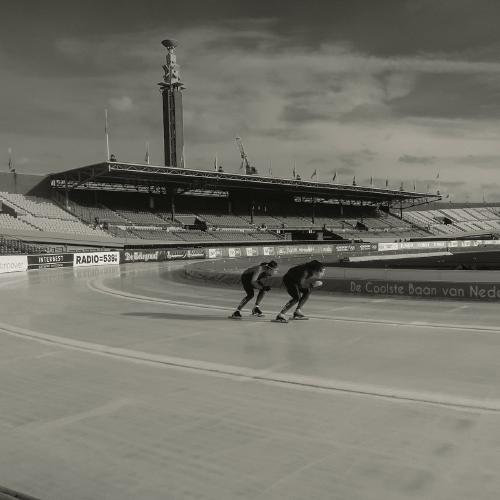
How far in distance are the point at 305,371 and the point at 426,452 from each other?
2.95 m

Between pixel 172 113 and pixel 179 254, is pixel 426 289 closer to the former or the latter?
pixel 179 254

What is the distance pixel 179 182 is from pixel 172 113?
76.8 feet

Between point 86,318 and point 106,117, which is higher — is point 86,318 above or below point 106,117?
below

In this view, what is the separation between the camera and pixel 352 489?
3650mm

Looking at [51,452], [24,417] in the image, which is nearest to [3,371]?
[24,417]

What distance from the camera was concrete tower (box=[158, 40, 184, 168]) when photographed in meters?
80.8

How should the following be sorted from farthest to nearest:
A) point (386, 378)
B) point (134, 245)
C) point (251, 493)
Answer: point (134, 245) → point (386, 378) → point (251, 493)

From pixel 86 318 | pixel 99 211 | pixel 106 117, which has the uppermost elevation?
pixel 106 117

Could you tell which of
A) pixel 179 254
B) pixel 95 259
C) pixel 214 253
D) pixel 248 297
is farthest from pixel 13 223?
pixel 248 297

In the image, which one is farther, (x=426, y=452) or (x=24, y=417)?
(x=24, y=417)

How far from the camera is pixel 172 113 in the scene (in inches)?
3243

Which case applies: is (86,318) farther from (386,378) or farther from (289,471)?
(289,471)

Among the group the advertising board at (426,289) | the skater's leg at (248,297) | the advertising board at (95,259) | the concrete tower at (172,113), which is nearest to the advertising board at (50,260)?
the advertising board at (95,259)

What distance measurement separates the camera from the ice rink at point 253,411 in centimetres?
382
